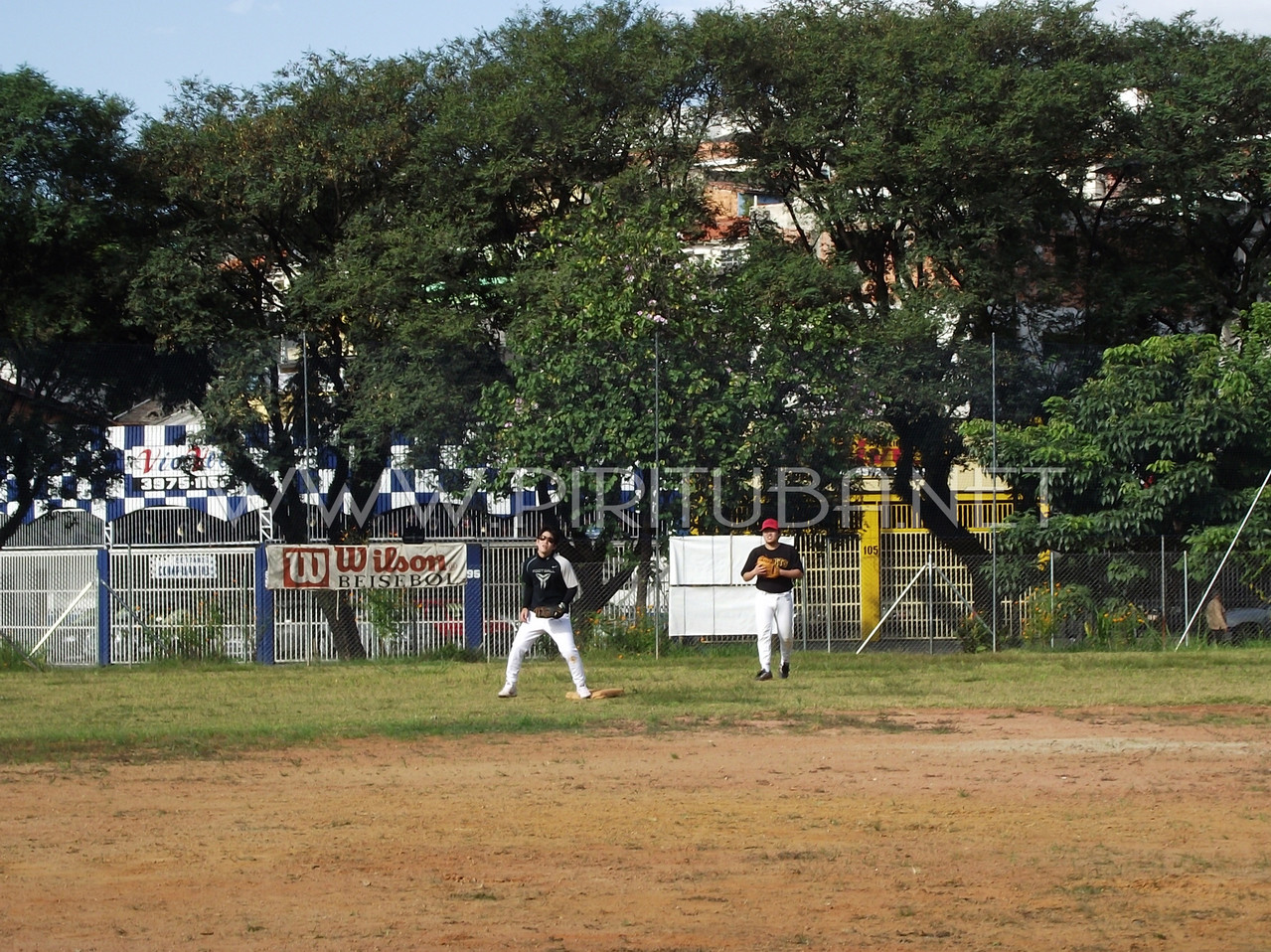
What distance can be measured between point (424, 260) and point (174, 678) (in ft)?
25.2

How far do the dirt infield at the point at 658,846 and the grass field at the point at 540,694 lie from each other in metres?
1.06

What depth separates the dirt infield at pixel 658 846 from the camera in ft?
21.3

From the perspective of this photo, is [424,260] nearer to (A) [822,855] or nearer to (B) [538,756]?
(B) [538,756]

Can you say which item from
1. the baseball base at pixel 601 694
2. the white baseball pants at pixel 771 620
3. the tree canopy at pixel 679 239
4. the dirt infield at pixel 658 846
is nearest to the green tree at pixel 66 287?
the tree canopy at pixel 679 239

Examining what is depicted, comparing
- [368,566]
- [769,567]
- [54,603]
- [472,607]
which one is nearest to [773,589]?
[769,567]

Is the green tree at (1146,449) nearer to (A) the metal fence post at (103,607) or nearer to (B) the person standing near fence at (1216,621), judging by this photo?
(B) the person standing near fence at (1216,621)

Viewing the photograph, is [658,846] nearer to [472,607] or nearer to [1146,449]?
[472,607]

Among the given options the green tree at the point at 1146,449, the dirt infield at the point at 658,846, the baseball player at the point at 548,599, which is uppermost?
the green tree at the point at 1146,449

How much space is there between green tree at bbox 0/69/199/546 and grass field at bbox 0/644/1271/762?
311 cm

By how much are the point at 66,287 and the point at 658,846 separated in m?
18.1

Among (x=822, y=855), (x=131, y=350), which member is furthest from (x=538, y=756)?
(x=131, y=350)

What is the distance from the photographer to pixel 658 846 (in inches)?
319

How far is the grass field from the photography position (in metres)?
12.9

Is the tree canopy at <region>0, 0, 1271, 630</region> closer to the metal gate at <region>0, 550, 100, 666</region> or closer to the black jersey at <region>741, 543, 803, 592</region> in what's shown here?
the metal gate at <region>0, 550, 100, 666</region>
